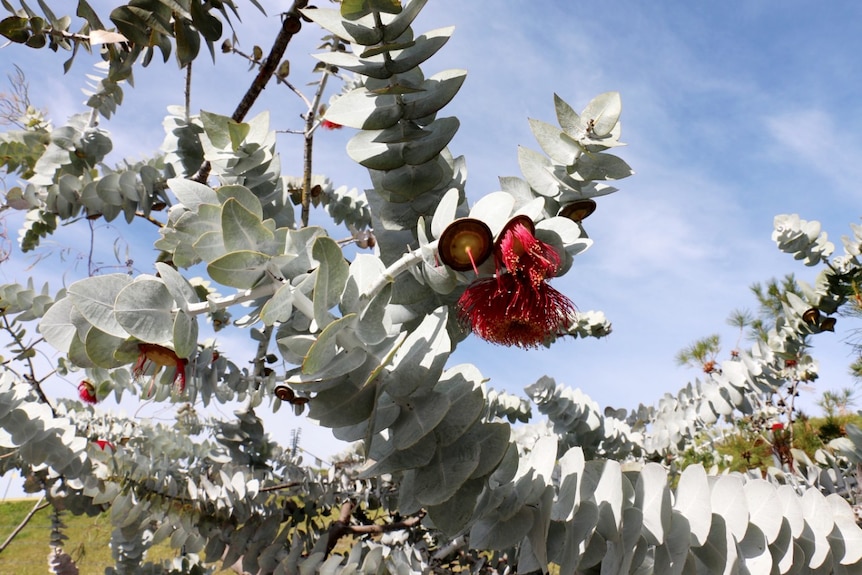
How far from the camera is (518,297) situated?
0.86 meters

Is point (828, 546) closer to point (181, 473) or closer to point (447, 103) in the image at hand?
point (447, 103)

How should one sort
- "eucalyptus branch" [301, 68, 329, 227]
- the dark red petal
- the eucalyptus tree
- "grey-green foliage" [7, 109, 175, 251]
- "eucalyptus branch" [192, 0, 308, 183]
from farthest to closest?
"eucalyptus branch" [301, 68, 329, 227] → "grey-green foliage" [7, 109, 175, 251] → "eucalyptus branch" [192, 0, 308, 183] → the dark red petal → the eucalyptus tree

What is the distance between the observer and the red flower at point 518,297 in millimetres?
776

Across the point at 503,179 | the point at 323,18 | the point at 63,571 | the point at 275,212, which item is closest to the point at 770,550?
the point at 503,179

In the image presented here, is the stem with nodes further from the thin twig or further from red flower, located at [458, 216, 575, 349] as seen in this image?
the thin twig

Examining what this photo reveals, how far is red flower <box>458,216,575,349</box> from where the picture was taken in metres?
0.78

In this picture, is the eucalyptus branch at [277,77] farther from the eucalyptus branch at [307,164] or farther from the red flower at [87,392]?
the red flower at [87,392]

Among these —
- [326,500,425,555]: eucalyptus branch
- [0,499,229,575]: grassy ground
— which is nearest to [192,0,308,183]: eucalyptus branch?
[326,500,425,555]: eucalyptus branch

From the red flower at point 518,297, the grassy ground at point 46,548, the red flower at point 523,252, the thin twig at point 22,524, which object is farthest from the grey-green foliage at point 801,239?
the grassy ground at point 46,548

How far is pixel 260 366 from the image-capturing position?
1.88 metres

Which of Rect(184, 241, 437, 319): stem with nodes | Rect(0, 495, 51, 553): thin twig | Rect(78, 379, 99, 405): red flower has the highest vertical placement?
Rect(78, 379, 99, 405): red flower

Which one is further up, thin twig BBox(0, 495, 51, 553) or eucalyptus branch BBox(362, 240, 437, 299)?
eucalyptus branch BBox(362, 240, 437, 299)

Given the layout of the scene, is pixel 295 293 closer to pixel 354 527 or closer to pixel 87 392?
pixel 354 527

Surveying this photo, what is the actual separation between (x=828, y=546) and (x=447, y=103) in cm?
114
